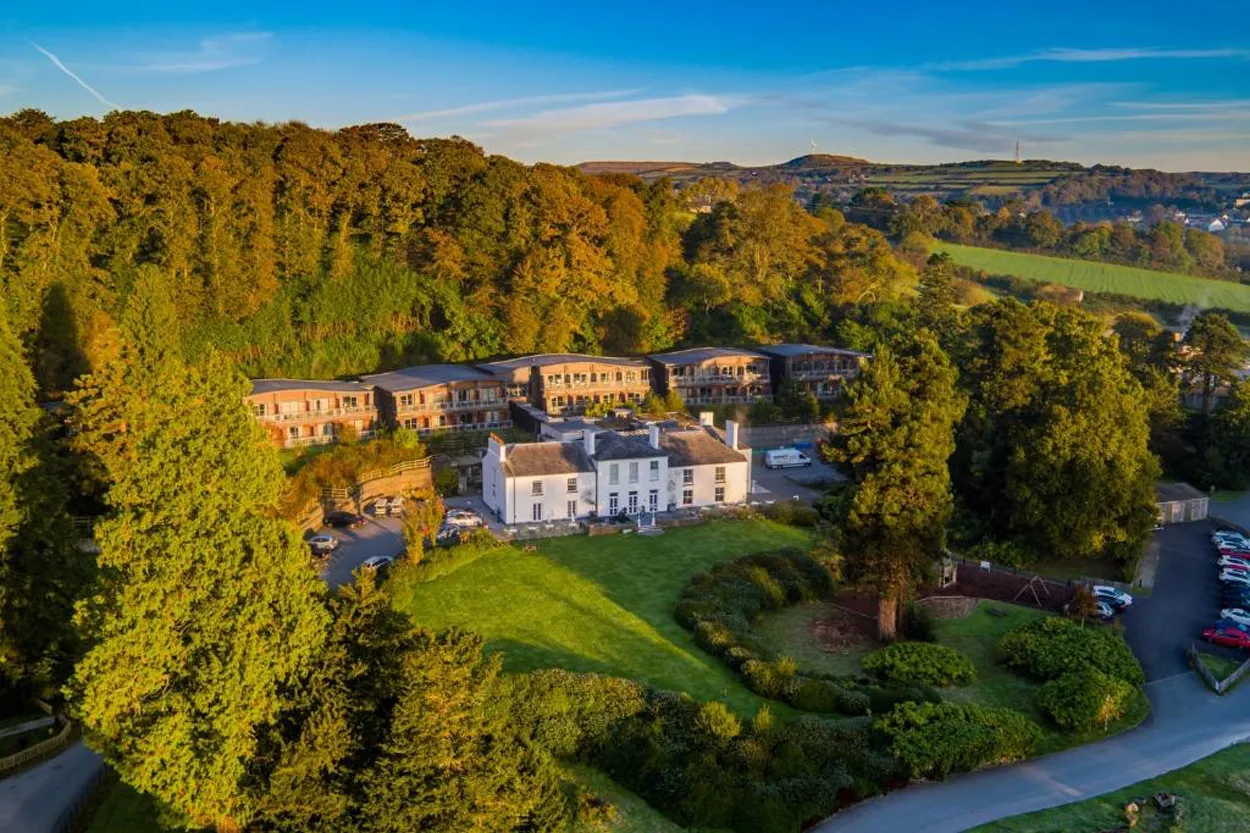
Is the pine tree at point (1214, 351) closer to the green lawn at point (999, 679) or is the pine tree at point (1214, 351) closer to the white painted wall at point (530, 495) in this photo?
the green lawn at point (999, 679)

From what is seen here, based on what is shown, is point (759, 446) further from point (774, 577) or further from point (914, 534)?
point (914, 534)

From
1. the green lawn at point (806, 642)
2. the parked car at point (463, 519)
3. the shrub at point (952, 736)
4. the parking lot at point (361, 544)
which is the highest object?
the shrub at point (952, 736)

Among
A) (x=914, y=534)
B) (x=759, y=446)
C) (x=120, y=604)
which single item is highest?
(x=120, y=604)

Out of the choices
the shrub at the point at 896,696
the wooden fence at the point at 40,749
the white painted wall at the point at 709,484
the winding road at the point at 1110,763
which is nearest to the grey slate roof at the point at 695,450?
the white painted wall at the point at 709,484

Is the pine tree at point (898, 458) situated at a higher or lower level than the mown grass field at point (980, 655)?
higher

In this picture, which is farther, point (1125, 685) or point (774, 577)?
point (774, 577)

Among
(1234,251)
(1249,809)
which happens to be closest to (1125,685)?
(1249,809)
